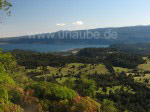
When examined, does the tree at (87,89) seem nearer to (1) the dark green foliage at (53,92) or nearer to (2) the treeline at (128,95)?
(1) the dark green foliage at (53,92)

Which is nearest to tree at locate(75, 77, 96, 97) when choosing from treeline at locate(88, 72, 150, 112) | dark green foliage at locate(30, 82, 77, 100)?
dark green foliage at locate(30, 82, 77, 100)

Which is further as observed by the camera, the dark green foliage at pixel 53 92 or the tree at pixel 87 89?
the tree at pixel 87 89

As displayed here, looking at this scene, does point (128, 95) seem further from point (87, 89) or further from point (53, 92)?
point (53, 92)

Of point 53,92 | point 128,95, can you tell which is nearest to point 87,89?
point 53,92

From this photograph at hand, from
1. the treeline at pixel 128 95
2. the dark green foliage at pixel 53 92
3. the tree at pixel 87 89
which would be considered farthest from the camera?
the treeline at pixel 128 95

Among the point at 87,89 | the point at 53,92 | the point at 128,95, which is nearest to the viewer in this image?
the point at 53,92

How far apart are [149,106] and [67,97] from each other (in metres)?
99.9

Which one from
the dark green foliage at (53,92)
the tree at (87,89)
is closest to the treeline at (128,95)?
the tree at (87,89)

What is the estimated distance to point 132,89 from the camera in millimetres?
132875

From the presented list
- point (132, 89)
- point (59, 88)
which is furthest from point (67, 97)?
point (132, 89)

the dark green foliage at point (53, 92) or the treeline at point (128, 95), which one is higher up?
the dark green foliage at point (53, 92)

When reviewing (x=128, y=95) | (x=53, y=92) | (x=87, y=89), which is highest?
(x=53, y=92)

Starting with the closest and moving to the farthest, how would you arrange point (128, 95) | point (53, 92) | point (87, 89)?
point (53, 92)
point (87, 89)
point (128, 95)

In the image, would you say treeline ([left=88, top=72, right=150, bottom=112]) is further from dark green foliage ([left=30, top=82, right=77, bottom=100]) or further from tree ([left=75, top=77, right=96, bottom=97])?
dark green foliage ([left=30, top=82, right=77, bottom=100])
